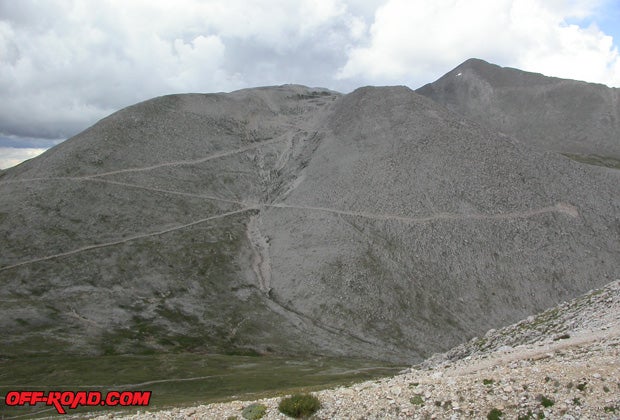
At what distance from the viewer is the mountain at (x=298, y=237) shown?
83.2 m

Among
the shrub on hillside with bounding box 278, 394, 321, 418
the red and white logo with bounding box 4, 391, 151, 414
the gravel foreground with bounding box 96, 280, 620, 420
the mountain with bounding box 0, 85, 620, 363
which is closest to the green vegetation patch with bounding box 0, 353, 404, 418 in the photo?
the red and white logo with bounding box 4, 391, 151, 414

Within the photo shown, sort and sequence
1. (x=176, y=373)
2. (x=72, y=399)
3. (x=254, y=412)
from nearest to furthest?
(x=254, y=412)
(x=72, y=399)
(x=176, y=373)

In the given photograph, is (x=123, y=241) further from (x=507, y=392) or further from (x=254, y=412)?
(x=507, y=392)

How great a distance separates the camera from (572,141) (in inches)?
7475

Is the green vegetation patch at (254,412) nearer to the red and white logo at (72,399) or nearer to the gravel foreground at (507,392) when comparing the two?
the gravel foreground at (507,392)

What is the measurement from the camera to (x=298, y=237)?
351ft

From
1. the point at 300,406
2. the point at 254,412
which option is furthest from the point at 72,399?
the point at 300,406

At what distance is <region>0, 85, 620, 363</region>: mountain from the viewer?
273 ft

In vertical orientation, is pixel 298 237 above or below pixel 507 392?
above

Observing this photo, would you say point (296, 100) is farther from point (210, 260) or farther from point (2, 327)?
point (2, 327)

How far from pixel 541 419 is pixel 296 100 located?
529 feet

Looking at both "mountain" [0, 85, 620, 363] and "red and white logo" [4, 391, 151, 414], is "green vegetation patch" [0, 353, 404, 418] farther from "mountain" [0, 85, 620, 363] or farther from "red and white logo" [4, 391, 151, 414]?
"mountain" [0, 85, 620, 363]

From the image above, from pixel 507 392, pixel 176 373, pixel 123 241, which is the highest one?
pixel 123 241

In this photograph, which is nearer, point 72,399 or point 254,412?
point 254,412
